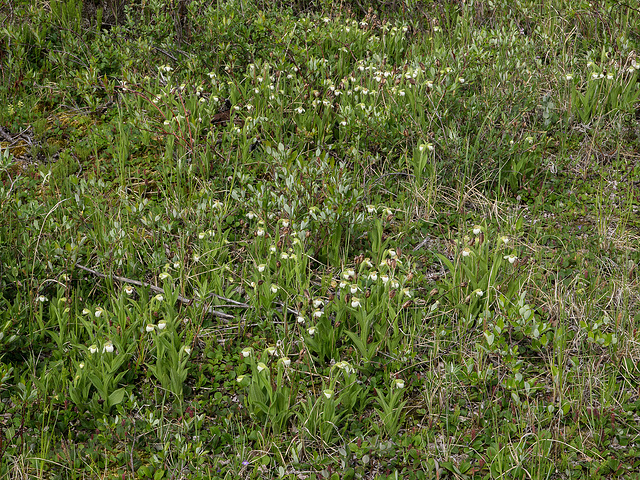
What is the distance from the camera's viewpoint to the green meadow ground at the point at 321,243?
3.01 meters

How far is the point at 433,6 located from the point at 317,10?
1.31 metres

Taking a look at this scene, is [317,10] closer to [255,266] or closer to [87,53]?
[87,53]

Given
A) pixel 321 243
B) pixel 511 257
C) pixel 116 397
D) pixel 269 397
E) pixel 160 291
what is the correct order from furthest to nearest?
pixel 321 243 < pixel 160 291 < pixel 511 257 < pixel 116 397 < pixel 269 397

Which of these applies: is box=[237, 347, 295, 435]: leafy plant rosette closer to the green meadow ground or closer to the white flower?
the green meadow ground

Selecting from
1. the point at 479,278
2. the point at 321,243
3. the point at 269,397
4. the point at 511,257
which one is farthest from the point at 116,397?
the point at 511,257

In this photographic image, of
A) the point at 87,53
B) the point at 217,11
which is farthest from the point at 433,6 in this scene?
the point at 87,53

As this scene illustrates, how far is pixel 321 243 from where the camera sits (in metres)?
4.09

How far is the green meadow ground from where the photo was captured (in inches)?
118

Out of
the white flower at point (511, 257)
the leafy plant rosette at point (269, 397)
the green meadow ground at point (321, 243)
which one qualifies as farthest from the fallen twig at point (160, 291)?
the white flower at point (511, 257)

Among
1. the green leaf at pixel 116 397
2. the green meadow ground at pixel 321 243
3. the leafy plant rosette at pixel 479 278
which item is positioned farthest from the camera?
the leafy plant rosette at pixel 479 278

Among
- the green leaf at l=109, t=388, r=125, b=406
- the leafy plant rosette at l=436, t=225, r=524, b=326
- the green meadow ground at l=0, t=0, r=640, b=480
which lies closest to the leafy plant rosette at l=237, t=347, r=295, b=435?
the green meadow ground at l=0, t=0, r=640, b=480

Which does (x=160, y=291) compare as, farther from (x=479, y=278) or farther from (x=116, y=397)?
(x=479, y=278)

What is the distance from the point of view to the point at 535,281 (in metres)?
3.82

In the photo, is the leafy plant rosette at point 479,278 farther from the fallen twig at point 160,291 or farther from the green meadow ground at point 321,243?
the fallen twig at point 160,291
